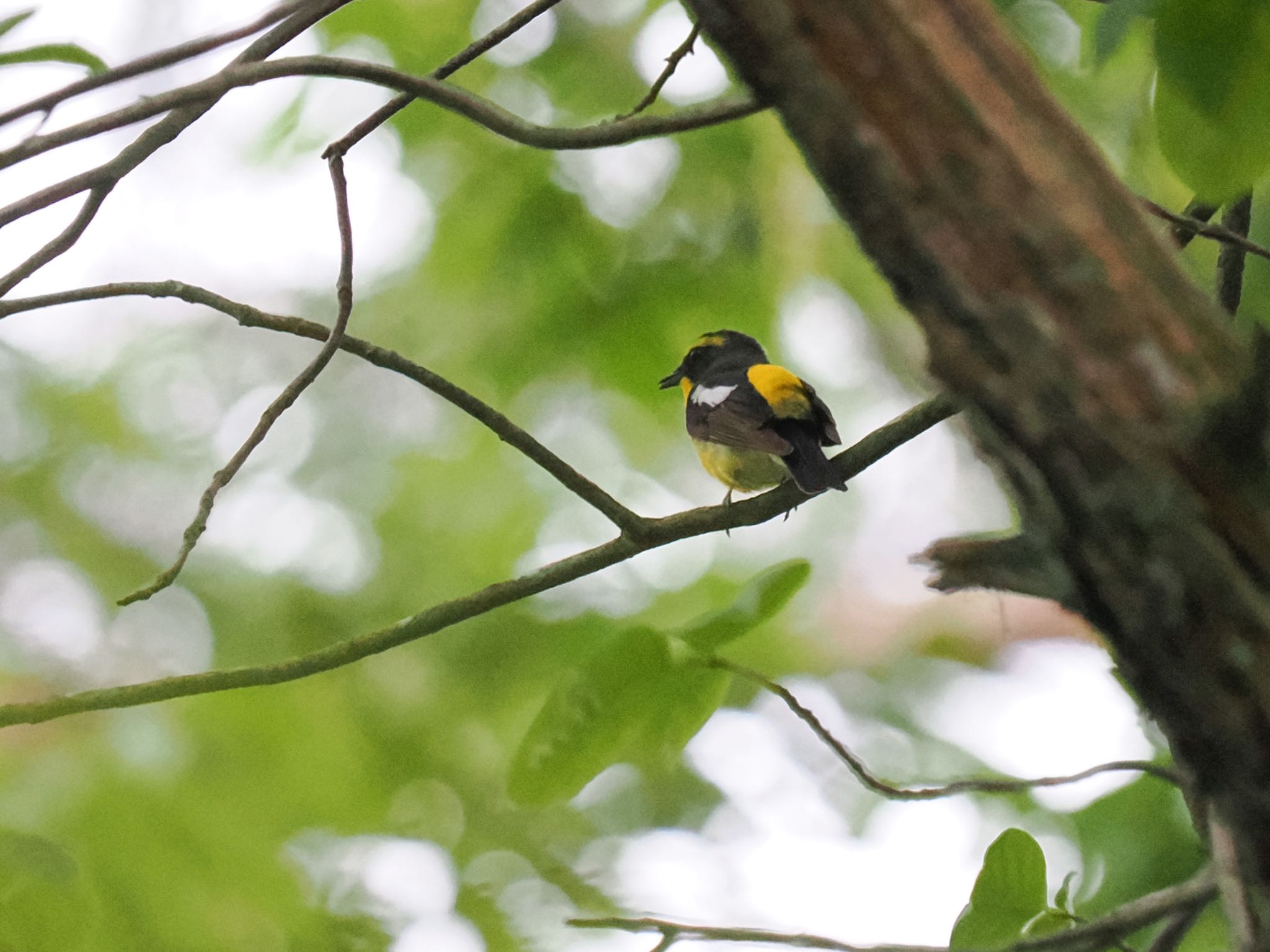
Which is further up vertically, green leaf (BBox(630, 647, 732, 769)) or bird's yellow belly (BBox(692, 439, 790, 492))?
Answer: bird's yellow belly (BBox(692, 439, 790, 492))

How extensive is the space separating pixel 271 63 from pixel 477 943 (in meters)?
2.28

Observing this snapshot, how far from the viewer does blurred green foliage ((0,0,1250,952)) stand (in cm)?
130

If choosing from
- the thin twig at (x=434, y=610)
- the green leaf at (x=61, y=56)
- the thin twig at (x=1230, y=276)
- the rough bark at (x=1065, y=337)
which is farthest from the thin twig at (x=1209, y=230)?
the green leaf at (x=61, y=56)

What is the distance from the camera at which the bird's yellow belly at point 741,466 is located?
10.2 ft

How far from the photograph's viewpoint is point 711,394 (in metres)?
3.27

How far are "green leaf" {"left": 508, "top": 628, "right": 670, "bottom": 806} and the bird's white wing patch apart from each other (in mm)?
1972

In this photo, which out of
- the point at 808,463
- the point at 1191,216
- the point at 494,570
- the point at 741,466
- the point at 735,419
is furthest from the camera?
the point at 494,570

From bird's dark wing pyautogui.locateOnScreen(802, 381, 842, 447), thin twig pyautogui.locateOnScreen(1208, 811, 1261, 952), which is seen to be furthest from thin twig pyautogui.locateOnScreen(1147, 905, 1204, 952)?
bird's dark wing pyautogui.locateOnScreen(802, 381, 842, 447)

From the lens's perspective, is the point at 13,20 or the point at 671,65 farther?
the point at 671,65

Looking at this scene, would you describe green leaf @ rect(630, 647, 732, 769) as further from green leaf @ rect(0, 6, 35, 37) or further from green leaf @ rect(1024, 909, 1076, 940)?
green leaf @ rect(0, 6, 35, 37)

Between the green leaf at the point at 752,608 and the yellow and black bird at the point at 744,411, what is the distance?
141 centimetres

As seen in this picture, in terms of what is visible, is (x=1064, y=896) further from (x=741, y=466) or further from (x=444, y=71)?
(x=741, y=466)

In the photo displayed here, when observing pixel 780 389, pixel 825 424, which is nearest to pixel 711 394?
pixel 780 389

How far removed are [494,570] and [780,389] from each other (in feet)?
4.57
